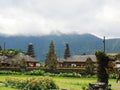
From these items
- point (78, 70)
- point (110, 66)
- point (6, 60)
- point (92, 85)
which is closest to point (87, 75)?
point (78, 70)

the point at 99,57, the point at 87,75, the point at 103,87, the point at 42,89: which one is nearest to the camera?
the point at 103,87

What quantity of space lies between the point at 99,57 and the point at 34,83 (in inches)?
279

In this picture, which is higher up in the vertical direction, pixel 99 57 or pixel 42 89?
pixel 99 57

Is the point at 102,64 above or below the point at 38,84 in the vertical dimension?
above

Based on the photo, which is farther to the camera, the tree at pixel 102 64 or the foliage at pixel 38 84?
the tree at pixel 102 64

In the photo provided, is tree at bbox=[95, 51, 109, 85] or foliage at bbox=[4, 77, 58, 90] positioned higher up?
tree at bbox=[95, 51, 109, 85]

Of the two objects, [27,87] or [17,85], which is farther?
[17,85]

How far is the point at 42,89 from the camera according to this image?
31.5m

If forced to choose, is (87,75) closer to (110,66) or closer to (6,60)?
(110,66)

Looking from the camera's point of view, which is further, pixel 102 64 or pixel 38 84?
pixel 102 64

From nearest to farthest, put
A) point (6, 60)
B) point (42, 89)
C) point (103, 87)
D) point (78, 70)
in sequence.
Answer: point (103, 87), point (42, 89), point (78, 70), point (6, 60)

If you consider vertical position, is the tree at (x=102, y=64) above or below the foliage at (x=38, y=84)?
above

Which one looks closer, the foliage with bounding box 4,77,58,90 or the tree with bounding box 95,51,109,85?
the foliage with bounding box 4,77,58,90

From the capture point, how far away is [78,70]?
79.4m
